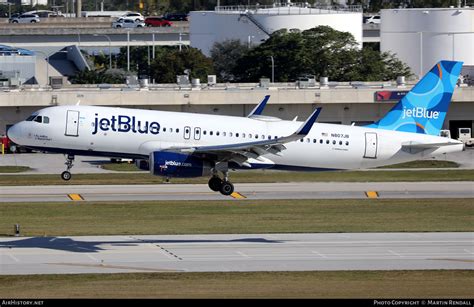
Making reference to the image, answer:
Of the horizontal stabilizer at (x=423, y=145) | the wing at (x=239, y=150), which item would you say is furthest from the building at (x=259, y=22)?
the wing at (x=239, y=150)

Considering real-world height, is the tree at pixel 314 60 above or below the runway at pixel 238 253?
above

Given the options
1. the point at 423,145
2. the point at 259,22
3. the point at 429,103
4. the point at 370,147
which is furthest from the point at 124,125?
the point at 259,22

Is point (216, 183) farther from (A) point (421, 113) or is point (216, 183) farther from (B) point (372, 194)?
(B) point (372, 194)

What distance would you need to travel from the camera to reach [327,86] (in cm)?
11712

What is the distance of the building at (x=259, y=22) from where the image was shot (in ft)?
525

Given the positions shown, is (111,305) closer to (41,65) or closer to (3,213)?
(3,213)

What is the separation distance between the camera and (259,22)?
163 m

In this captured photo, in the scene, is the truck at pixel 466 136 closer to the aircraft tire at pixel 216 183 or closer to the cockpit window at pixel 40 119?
the cockpit window at pixel 40 119

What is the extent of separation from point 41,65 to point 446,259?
116197 mm

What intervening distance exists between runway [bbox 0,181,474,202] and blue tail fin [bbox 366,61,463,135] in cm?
1076

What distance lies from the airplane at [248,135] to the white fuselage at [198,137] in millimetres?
53

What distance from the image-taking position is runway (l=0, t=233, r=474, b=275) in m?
48.3

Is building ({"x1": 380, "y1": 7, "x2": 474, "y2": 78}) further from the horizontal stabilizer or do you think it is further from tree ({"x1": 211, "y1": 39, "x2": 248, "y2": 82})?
the horizontal stabilizer

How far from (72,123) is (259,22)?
104m
